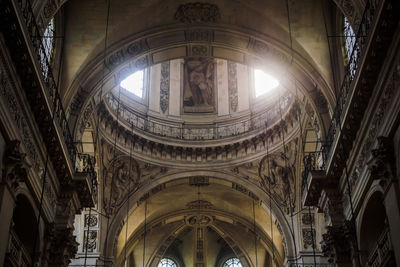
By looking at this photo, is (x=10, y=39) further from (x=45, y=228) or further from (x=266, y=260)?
(x=266, y=260)

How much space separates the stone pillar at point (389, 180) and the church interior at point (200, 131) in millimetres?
32

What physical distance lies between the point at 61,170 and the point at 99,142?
234 inches

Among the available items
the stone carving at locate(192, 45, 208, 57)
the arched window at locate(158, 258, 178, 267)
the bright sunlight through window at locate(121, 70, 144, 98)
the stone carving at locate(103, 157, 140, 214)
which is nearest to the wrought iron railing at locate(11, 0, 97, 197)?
the stone carving at locate(192, 45, 208, 57)

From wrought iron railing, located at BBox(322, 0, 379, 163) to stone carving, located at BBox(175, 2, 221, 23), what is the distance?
12.4 ft

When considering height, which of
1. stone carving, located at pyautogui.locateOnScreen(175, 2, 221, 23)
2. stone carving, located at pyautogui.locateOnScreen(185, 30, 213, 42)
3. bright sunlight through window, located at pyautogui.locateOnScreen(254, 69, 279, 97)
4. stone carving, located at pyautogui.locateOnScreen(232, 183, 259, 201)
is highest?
bright sunlight through window, located at pyautogui.locateOnScreen(254, 69, 279, 97)

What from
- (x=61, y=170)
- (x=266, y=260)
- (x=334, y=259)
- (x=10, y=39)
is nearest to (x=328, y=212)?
(x=334, y=259)

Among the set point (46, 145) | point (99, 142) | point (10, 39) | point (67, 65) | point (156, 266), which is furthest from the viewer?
point (156, 266)

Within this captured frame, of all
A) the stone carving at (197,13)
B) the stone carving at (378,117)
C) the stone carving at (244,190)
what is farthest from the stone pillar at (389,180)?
the stone carving at (244,190)

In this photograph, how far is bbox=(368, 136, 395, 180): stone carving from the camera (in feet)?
34.7

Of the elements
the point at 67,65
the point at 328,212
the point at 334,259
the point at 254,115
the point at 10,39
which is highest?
the point at 254,115

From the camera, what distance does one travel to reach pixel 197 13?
52.9 ft

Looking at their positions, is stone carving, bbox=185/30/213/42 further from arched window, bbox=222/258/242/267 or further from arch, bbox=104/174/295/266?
arched window, bbox=222/258/242/267

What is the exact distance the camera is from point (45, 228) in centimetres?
1345

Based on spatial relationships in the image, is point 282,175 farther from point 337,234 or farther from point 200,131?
point 337,234
